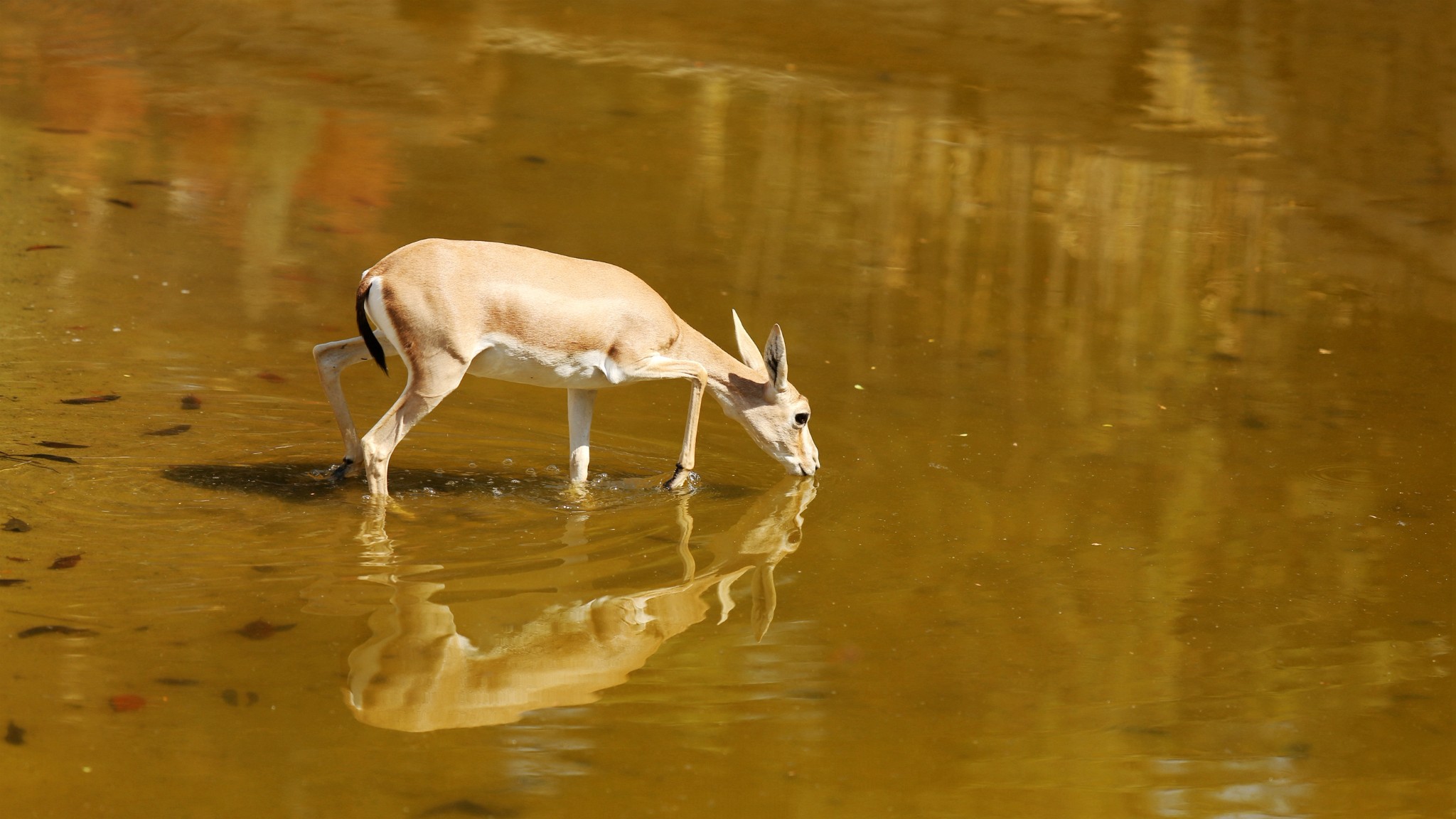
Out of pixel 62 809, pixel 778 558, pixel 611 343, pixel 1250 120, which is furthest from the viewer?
pixel 1250 120

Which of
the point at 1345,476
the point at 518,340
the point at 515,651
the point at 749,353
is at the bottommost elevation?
the point at 1345,476

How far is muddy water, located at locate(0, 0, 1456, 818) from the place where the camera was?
507 cm

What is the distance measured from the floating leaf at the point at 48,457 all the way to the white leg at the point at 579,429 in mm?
2194

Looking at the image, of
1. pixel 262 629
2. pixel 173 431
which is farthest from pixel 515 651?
pixel 173 431

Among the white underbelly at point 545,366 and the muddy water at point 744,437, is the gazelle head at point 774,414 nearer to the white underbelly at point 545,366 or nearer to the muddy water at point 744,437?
the muddy water at point 744,437

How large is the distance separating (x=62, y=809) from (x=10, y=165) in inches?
357

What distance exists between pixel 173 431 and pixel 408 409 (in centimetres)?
150

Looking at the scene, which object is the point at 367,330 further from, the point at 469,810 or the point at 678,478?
the point at 469,810

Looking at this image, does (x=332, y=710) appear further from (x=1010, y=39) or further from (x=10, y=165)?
(x=1010, y=39)

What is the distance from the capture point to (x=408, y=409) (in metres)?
6.98

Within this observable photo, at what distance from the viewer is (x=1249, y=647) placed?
6.16 metres

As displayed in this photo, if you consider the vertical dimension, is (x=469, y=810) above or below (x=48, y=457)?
above

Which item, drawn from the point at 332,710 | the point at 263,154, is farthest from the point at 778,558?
the point at 263,154

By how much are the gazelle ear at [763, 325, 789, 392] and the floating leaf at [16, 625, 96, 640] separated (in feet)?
10.9
